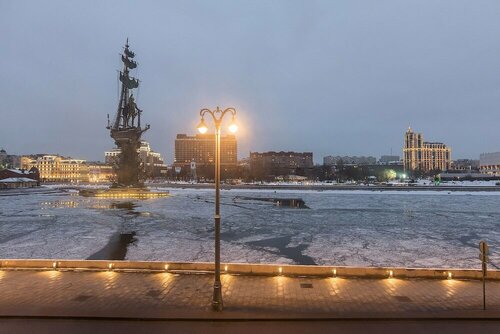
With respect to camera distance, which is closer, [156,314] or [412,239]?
[156,314]

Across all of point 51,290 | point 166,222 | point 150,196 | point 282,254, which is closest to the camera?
point 51,290

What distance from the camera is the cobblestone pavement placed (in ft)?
35.4

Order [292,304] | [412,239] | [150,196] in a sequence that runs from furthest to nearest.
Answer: [150,196], [412,239], [292,304]

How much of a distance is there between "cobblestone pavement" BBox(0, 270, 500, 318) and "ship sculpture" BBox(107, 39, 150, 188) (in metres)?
62.3

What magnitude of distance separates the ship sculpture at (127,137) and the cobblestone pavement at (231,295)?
Answer: 204ft

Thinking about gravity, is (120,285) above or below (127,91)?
below

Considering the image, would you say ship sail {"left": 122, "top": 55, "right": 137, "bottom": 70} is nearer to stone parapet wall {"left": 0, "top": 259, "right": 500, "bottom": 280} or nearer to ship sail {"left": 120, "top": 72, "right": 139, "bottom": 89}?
ship sail {"left": 120, "top": 72, "right": 139, "bottom": 89}

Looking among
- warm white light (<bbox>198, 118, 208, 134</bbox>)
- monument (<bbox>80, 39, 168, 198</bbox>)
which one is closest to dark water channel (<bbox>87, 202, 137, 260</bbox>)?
warm white light (<bbox>198, 118, 208, 134</bbox>)

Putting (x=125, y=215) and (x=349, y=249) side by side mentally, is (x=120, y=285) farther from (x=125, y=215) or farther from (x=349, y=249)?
(x=125, y=215)

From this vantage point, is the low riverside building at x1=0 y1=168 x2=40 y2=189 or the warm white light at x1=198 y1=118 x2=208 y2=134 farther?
the low riverside building at x1=0 y1=168 x2=40 y2=189

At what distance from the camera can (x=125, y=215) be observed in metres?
38.2

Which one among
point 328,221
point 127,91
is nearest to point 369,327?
point 328,221

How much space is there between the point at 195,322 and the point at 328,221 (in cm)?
2429

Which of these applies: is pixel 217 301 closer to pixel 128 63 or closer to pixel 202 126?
pixel 202 126
